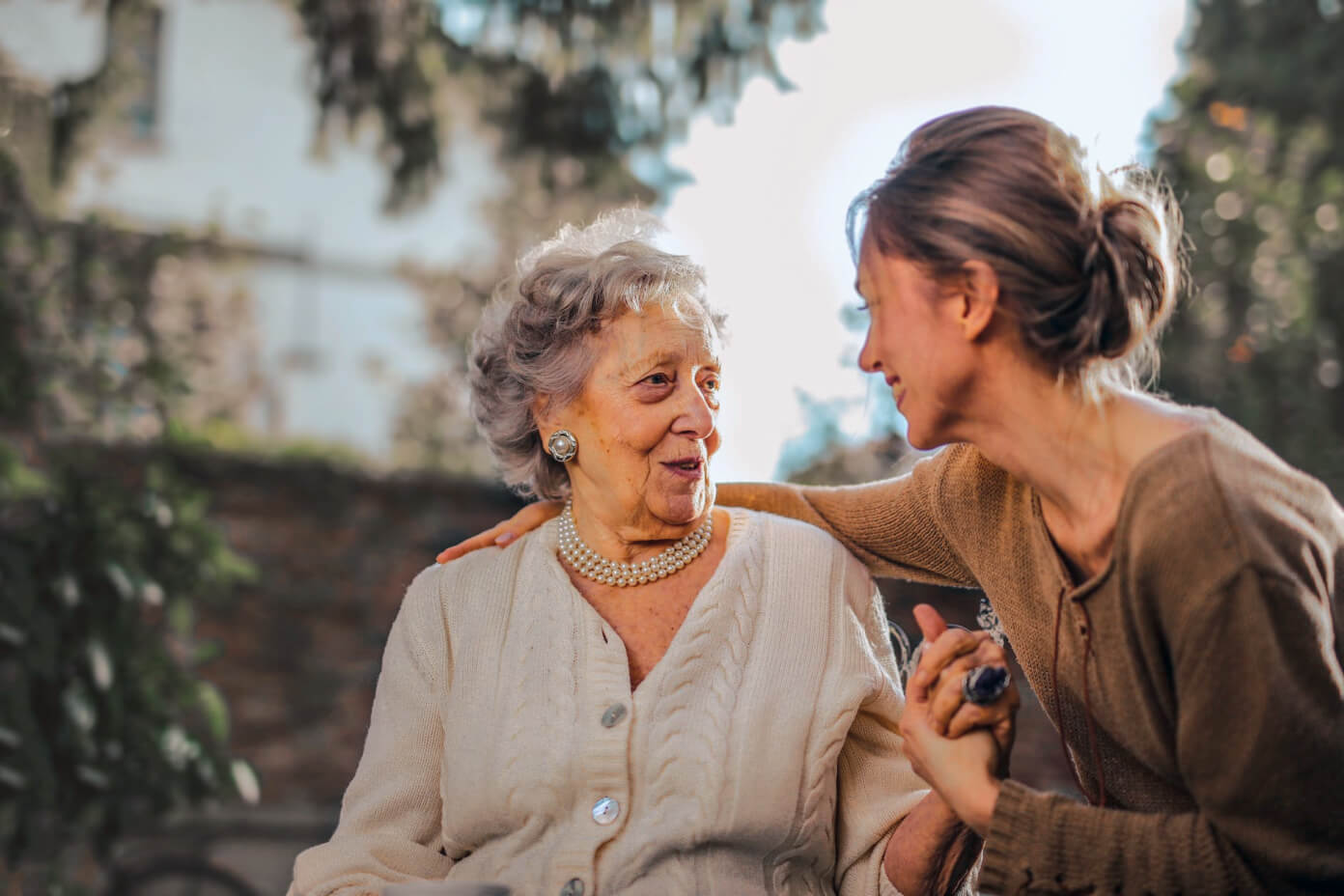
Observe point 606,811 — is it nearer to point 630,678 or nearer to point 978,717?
point 630,678

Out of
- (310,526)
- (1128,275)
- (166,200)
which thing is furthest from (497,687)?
(166,200)

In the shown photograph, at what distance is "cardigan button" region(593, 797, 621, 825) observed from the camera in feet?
7.34

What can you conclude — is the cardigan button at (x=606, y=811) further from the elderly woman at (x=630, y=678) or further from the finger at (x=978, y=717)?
the finger at (x=978, y=717)

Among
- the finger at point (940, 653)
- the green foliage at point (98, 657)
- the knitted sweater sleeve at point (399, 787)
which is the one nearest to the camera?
the finger at point (940, 653)

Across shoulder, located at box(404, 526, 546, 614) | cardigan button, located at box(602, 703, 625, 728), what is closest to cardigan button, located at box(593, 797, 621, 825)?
cardigan button, located at box(602, 703, 625, 728)

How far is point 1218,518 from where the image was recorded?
5.60 feet

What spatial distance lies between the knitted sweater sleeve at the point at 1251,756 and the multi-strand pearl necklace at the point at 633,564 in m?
0.97

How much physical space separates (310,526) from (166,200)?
29.5ft

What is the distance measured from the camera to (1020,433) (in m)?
1.96

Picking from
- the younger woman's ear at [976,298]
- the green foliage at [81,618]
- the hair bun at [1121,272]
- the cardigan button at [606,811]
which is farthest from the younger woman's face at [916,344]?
the green foliage at [81,618]

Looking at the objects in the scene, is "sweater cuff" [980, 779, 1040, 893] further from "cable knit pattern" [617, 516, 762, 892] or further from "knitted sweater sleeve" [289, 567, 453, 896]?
"knitted sweater sleeve" [289, 567, 453, 896]

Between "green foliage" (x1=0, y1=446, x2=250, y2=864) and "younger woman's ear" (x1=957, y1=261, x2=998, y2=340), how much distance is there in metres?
3.04

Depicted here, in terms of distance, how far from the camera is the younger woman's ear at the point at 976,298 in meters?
1.86

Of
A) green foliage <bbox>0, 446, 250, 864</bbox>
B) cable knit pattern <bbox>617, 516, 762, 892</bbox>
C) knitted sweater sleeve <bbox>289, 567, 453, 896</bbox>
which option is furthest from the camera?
green foliage <bbox>0, 446, 250, 864</bbox>
